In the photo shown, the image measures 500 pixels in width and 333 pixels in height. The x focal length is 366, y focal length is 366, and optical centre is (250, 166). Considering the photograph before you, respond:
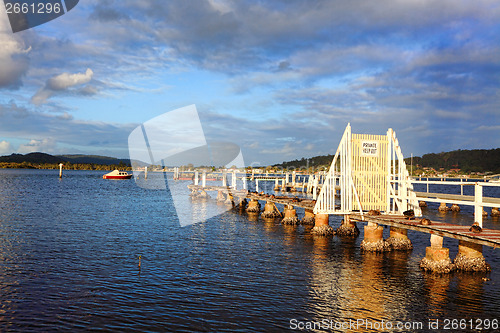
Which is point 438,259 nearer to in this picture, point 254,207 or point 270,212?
point 270,212

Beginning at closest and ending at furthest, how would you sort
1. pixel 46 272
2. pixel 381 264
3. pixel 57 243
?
pixel 46 272, pixel 381 264, pixel 57 243

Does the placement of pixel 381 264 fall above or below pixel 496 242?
below

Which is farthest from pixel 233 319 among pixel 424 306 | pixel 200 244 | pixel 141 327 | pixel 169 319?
pixel 200 244

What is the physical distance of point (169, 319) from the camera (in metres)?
17.4

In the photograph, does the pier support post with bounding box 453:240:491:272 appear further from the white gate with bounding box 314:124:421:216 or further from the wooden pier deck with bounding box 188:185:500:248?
the white gate with bounding box 314:124:421:216

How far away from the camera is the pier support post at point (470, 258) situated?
23344mm

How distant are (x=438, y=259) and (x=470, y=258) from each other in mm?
1850

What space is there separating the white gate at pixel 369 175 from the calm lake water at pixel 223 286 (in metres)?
4.25

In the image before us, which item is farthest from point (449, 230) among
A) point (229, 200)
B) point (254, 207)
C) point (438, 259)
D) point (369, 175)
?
point (229, 200)

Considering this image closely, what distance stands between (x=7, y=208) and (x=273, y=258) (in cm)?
5360

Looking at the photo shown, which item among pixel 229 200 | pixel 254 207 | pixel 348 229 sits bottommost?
pixel 348 229

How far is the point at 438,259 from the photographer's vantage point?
24078 mm

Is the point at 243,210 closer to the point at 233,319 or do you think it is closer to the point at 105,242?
the point at 105,242

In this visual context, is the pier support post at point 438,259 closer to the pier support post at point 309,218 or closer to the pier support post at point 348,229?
the pier support post at point 348,229
